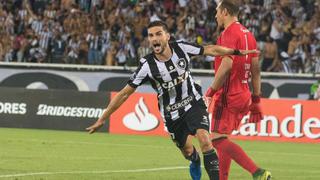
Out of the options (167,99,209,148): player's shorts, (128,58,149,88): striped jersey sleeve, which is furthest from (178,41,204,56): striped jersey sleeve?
(167,99,209,148): player's shorts

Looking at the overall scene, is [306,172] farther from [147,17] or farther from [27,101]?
[147,17]

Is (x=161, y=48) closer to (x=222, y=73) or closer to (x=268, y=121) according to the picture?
(x=222, y=73)

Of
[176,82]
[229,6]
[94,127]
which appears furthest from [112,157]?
[94,127]

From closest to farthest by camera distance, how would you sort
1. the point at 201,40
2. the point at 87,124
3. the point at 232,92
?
the point at 232,92 < the point at 87,124 < the point at 201,40

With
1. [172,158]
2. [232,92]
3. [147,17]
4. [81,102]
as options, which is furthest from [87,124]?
[232,92]

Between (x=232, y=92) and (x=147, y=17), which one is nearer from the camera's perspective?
(x=232, y=92)

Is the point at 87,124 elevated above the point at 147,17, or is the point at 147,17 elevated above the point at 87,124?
the point at 147,17

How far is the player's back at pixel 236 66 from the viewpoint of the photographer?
37.2 feet

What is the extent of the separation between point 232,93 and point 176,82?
843mm

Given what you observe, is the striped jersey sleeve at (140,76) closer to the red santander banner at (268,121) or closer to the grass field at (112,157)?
the grass field at (112,157)

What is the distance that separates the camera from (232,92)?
37.5 ft

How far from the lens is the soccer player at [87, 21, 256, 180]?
35.4 feet

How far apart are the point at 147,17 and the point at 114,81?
2.34m

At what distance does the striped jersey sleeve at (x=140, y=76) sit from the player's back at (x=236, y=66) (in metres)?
0.99
